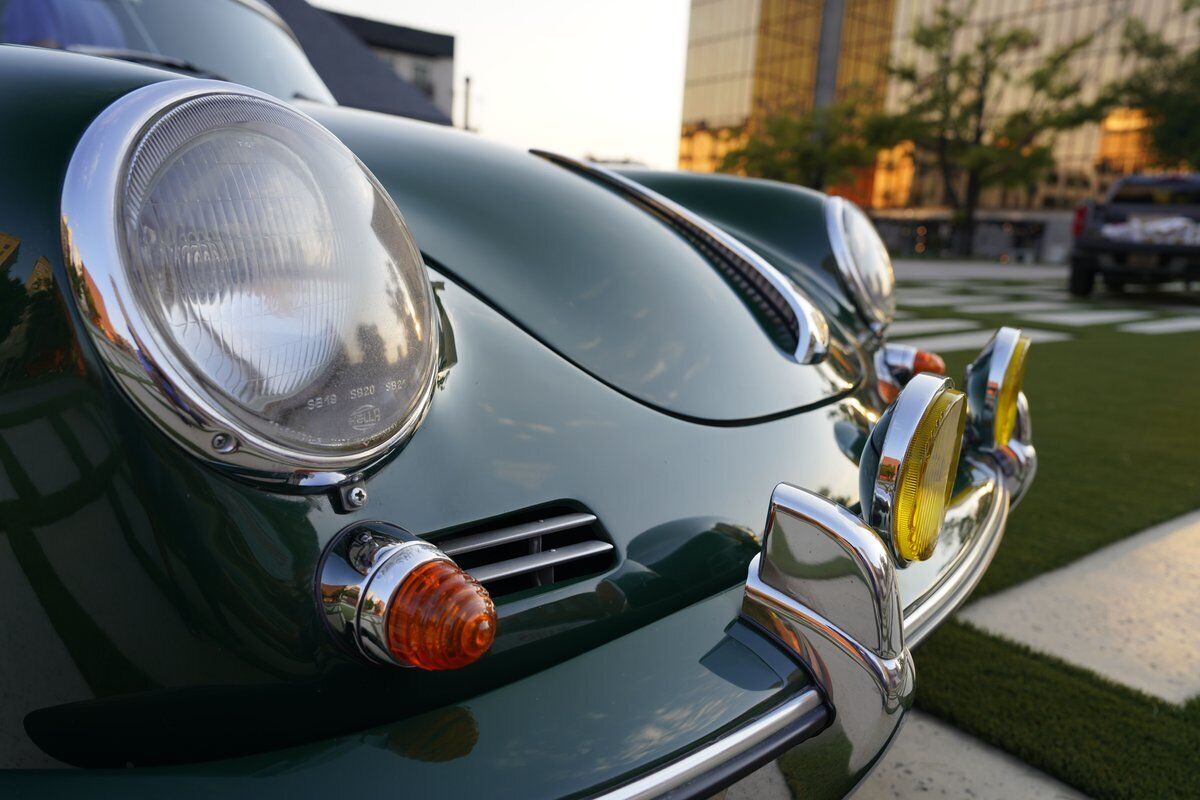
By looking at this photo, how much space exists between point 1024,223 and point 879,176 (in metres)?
7.10

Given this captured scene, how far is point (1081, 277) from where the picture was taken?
9773 millimetres

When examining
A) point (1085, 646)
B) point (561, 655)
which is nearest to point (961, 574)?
point (561, 655)

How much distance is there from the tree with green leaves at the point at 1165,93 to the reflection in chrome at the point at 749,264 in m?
24.6

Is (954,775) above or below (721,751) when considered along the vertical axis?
below

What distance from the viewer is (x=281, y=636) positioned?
73 centimetres

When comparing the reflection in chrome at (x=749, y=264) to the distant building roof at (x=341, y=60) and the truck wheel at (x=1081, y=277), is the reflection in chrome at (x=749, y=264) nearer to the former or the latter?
the truck wheel at (x=1081, y=277)

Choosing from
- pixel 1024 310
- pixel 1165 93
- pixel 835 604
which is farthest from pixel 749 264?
pixel 1165 93

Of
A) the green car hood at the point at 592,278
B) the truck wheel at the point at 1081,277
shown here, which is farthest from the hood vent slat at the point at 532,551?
the truck wheel at the point at 1081,277

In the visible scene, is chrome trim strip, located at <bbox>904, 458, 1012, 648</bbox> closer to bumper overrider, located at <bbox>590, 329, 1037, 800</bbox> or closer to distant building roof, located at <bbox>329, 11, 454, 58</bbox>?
bumper overrider, located at <bbox>590, 329, 1037, 800</bbox>

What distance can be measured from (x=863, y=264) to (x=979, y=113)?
2508cm

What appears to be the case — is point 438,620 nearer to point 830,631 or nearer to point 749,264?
point 830,631

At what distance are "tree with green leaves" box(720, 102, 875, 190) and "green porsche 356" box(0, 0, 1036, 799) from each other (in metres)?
26.1

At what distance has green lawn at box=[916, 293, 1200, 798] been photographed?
1.40 m

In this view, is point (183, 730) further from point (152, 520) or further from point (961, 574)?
point (961, 574)
